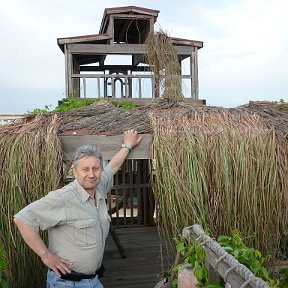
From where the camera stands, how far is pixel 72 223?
287 centimetres

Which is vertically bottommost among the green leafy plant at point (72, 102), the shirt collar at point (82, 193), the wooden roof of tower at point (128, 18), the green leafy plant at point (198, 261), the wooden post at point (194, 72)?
the green leafy plant at point (198, 261)

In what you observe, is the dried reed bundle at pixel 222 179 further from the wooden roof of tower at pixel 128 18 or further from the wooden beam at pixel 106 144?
the wooden roof of tower at pixel 128 18

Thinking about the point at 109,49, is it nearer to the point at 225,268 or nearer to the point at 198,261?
the point at 198,261

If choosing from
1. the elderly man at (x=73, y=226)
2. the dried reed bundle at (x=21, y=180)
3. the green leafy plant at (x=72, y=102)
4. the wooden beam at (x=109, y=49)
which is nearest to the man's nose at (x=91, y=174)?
the elderly man at (x=73, y=226)

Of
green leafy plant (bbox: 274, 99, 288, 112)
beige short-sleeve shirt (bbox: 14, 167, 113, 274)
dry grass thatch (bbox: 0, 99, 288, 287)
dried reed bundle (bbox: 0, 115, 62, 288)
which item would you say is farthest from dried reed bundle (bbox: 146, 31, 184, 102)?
beige short-sleeve shirt (bbox: 14, 167, 113, 274)

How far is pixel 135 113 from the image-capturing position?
15.4 ft

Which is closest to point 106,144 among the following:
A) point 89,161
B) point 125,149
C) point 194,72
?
point 125,149

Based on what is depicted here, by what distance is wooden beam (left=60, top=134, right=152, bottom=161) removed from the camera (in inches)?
158

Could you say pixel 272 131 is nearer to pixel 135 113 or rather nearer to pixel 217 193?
pixel 217 193

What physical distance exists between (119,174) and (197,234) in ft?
21.2

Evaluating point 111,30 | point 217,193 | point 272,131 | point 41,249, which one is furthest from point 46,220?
point 111,30

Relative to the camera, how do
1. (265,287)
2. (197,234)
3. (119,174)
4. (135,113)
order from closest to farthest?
(265,287)
(197,234)
(135,113)
(119,174)

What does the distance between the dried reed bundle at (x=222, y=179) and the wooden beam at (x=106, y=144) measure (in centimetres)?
14

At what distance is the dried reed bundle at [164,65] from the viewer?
606cm
